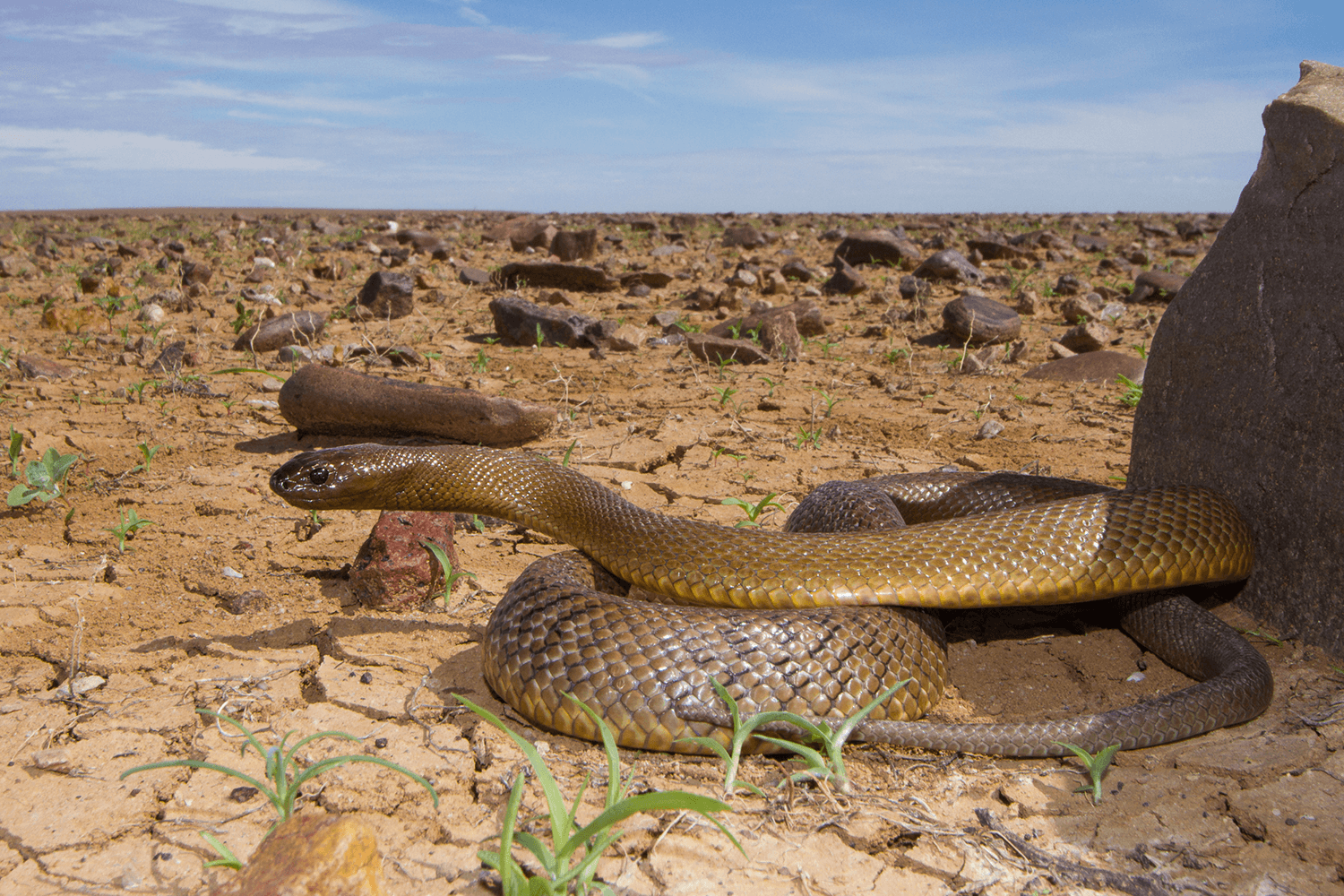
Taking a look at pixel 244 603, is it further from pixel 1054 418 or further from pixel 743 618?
pixel 1054 418

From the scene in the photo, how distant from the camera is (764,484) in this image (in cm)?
618

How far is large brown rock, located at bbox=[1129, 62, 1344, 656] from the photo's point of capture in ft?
12.4

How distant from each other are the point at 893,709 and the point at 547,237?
1741 centimetres

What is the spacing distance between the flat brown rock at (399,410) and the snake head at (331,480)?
2.26m

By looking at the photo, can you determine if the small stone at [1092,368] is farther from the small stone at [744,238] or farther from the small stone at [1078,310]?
the small stone at [744,238]

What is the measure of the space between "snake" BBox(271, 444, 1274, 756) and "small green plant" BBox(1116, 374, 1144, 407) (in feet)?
10.7

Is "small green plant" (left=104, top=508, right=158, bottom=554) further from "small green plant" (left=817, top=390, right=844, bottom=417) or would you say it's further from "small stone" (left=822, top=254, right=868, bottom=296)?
"small stone" (left=822, top=254, right=868, bottom=296)

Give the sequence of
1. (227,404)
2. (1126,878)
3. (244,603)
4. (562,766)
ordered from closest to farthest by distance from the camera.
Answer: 1. (1126,878)
2. (562,766)
3. (244,603)
4. (227,404)

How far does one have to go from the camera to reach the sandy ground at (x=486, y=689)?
104 inches

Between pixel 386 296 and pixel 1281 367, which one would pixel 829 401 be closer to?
pixel 1281 367

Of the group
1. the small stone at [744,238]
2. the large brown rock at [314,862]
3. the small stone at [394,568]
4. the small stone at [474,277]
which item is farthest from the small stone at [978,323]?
the small stone at [744,238]

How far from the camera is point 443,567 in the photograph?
4422 mm

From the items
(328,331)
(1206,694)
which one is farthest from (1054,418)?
(328,331)

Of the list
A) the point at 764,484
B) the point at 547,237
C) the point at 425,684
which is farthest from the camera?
the point at 547,237
